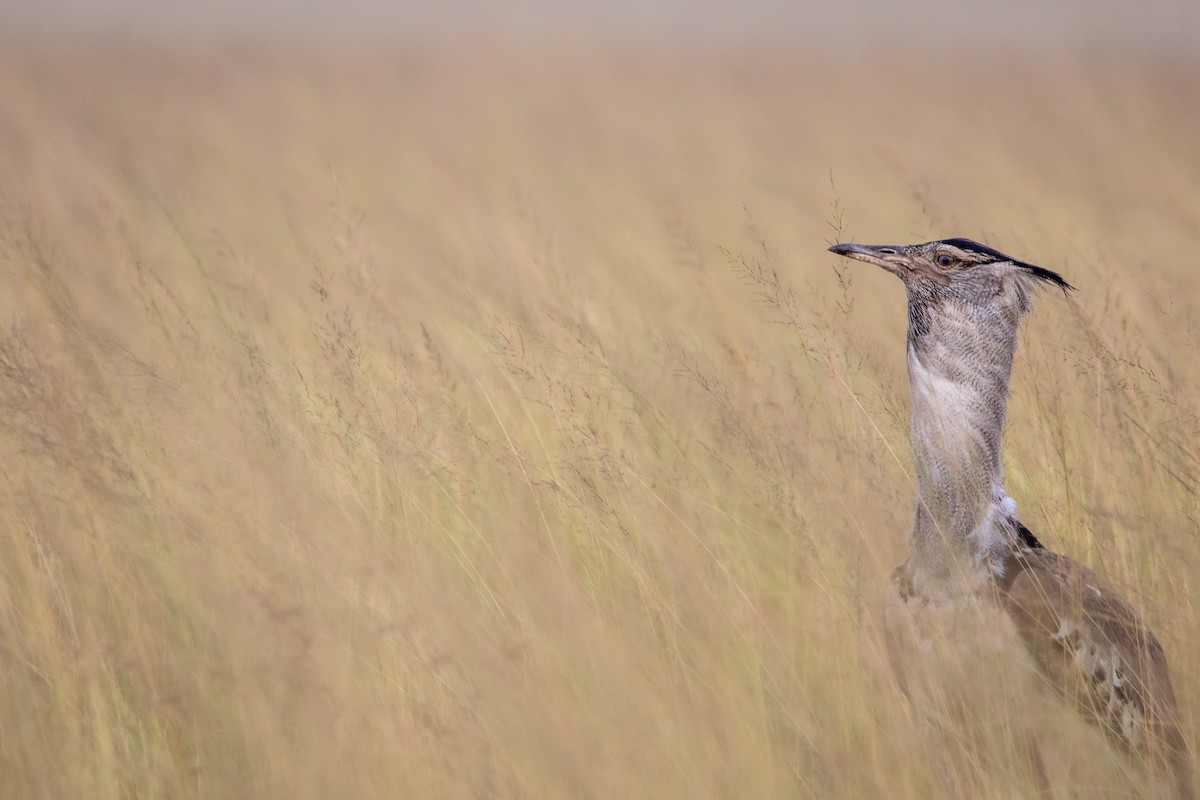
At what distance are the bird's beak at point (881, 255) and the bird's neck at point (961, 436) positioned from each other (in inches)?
5.7

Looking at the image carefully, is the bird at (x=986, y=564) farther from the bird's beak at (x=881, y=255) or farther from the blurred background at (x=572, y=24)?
the blurred background at (x=572, y=24)

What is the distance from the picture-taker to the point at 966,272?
2.59 meters

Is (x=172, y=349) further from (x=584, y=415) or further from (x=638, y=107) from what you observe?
(x=638, y=107)

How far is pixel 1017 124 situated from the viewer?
12211 millimetres

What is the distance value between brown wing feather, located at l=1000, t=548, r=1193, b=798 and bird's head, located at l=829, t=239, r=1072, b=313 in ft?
2.04

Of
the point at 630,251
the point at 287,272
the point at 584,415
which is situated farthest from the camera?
the point at 287,272

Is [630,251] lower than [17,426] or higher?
lower

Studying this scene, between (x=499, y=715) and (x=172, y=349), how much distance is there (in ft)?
6.60

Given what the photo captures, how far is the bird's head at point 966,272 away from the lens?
8.46 feet

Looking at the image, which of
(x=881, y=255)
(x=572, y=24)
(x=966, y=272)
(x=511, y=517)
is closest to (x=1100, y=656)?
(x=966, y=272)

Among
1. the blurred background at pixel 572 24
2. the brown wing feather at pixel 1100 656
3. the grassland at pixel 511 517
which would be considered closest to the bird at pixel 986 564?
the brown wing feather at pixel 1100 656

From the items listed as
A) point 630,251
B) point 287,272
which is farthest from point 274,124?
point 630,251

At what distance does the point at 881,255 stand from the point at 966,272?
19 centimetres

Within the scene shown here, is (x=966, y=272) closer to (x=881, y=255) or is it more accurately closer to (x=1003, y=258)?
(x=1003, y=258)
